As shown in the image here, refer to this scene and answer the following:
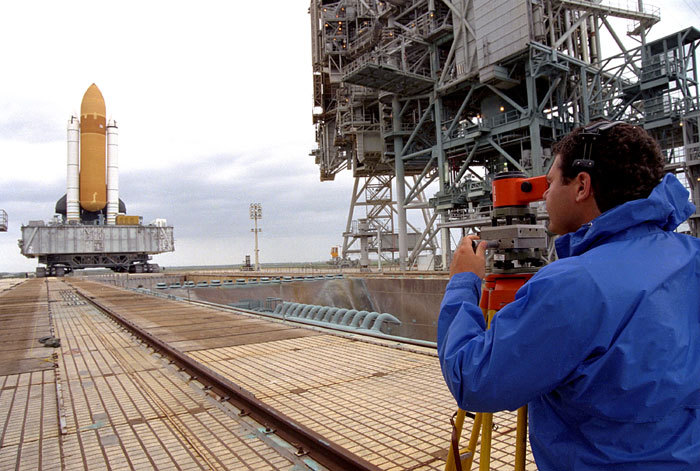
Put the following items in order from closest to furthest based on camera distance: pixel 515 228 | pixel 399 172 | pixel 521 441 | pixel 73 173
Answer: pixel 521 441, pixel 515 228, pixel 399 172, pixel 73 173

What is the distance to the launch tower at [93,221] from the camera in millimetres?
55250

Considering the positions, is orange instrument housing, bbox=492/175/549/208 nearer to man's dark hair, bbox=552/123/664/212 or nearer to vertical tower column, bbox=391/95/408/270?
man's dark hair, bbox=552/123/664/212

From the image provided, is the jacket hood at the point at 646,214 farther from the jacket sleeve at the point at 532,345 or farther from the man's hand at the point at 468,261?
the man's hand at the point at 468,261

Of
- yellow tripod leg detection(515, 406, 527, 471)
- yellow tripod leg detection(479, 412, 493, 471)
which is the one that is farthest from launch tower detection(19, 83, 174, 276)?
yellow tripod leg detection(515, 406, 527, 471)

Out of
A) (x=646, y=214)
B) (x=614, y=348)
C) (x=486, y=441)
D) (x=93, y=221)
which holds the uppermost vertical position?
(x=93, y=221)

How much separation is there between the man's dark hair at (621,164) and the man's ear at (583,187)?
0.04ft

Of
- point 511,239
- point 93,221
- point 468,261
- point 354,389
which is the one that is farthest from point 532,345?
point 93,221

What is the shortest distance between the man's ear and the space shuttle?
210 feet

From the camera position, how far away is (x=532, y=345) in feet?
4.60

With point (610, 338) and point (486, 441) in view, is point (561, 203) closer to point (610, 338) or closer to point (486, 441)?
point (610, 338)

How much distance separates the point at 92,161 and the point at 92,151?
1337mm

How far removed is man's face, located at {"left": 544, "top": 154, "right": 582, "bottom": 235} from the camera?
1.69 m

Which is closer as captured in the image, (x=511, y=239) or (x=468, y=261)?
(x=468, y=261)

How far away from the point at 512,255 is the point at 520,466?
2.98ft
